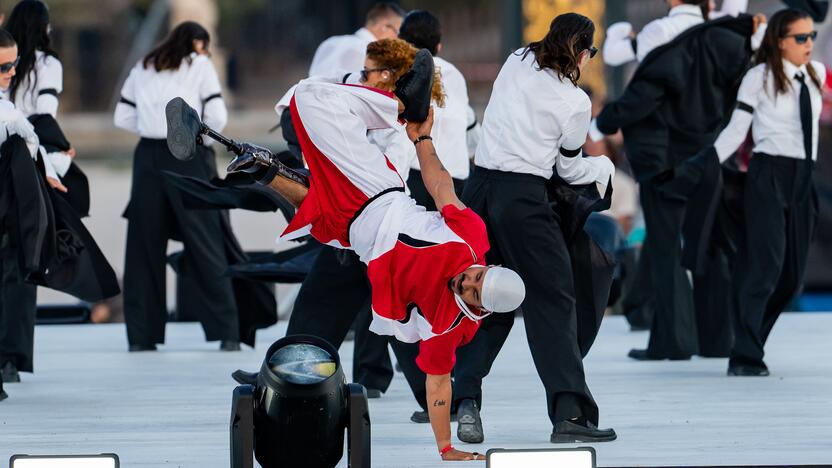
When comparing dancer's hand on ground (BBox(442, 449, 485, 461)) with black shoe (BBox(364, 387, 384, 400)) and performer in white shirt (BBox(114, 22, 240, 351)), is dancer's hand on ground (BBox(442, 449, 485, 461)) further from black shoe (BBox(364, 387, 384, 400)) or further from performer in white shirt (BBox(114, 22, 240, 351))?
performer in white shirt (BBox(114, 22, 240, 351))

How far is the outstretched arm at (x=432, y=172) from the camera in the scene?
545 centimetres

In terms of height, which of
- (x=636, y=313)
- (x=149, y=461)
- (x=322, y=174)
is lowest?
(x=636, y=313)

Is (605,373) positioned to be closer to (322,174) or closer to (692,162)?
(692,162)

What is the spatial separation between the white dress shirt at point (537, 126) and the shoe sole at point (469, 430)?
87cm

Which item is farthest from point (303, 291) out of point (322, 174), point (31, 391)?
point (31, 391)

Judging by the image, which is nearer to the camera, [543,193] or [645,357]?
[543,193]

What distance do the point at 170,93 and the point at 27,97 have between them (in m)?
1.03

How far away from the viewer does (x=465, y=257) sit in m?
5.31

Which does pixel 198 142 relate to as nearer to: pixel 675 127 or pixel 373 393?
pixel 373 393

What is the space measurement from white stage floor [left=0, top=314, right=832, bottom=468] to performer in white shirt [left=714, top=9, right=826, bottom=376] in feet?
1.13

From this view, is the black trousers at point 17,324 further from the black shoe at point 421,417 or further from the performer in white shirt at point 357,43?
the black shoe at point 421,417

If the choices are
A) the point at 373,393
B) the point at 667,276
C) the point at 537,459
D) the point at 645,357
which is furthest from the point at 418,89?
the point at 645,357

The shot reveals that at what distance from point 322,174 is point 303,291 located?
1056mm

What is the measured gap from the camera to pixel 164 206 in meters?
9.00
